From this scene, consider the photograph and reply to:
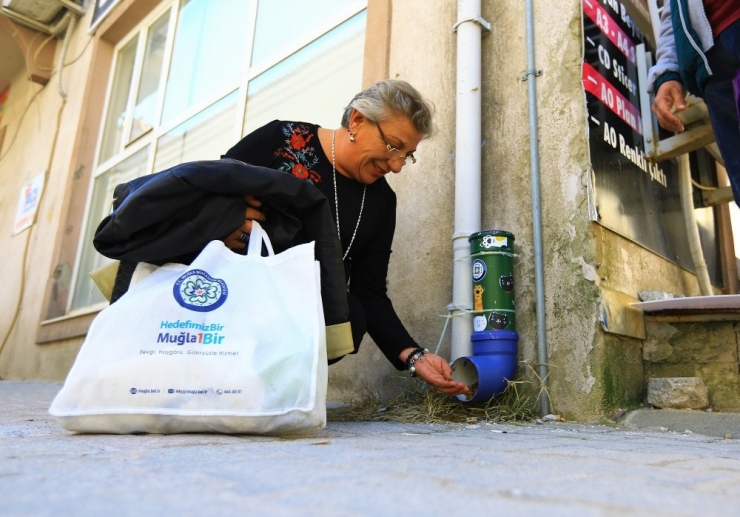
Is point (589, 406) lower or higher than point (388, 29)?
lower

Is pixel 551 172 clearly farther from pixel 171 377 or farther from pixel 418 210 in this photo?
pixel 171 377

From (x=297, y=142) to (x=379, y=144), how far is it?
0.27 metres

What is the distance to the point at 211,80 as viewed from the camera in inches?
162

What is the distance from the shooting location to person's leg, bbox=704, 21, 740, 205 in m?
1.63

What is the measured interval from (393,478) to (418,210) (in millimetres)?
1603

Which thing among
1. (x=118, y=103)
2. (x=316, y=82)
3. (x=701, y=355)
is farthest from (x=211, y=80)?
(x=701, y=355)

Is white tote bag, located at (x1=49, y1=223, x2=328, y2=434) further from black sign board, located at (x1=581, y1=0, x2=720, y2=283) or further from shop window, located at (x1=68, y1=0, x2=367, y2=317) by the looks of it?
shop window, located at (x1=68, y1=0, x2=367, y2=317)

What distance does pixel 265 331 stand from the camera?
1.16m

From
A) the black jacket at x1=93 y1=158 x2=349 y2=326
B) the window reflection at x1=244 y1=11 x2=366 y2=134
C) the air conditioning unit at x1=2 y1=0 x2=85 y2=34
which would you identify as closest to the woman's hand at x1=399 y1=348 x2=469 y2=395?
the black jacket at x1=93 y1=158 x2=349 y2=326

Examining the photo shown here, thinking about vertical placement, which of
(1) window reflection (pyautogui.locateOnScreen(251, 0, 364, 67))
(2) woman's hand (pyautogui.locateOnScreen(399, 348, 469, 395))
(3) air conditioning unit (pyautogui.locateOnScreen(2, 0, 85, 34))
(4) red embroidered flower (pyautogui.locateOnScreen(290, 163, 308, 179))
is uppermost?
(3) air conditioning unit (pyautogui.locateOnScreen(2, 0, 85, 34))

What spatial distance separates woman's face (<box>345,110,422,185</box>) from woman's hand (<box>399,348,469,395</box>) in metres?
0.60

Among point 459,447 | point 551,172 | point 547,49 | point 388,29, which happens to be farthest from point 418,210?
point 459,447

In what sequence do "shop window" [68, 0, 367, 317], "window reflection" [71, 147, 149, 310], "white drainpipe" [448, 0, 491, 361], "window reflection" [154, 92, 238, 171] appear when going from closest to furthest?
"white drainpipe" [448, 0, 491, 361]
"shop window" [68, 0, 367, 317]
"window reflection" [154, 92, 238, 171]
"window reflection" [71, 147, 149, 310]

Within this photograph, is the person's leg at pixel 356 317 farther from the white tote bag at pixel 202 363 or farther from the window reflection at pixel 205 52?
the window reflection at pixel 205 52
